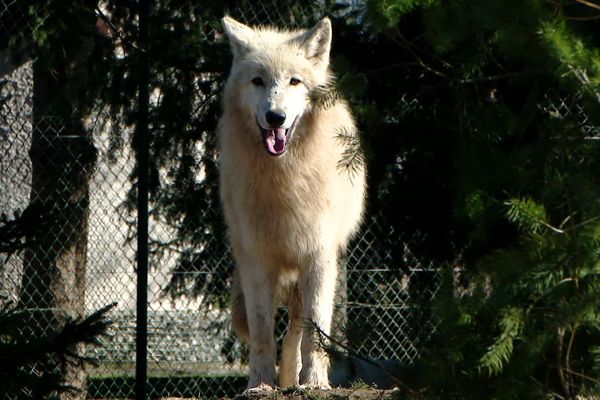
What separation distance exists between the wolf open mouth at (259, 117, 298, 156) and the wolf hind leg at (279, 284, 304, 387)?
0.96 metres

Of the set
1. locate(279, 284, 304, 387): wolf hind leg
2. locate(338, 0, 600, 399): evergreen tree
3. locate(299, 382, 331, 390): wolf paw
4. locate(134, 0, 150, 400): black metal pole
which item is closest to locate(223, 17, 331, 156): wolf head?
locate(134, 0, 150, 400): black metal pole

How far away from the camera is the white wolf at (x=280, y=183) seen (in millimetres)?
5770

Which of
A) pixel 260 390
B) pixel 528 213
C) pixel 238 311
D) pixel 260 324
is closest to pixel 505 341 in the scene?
pixel 528 213

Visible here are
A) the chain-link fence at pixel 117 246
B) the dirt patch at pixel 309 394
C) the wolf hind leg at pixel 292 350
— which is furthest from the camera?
the chain-link fence at pixel 117 246

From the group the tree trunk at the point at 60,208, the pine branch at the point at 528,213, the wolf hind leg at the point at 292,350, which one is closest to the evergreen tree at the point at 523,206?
the pine branch at the point at 528,213

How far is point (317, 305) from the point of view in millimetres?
5781

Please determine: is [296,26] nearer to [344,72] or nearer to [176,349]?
[176,349]

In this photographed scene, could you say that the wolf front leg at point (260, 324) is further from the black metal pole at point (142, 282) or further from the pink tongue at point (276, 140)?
the black metal pole at point (142, 282)

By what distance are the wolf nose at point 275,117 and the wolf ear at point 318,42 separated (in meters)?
0.50

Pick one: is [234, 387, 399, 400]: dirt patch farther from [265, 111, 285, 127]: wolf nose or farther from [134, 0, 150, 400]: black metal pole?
[265, 111, 285, 127]: wolf nose

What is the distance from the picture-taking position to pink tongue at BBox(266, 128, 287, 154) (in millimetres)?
5754

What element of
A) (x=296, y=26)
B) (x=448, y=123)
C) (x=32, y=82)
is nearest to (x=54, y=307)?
(x=32, y=82)

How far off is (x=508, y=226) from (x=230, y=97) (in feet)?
6.28

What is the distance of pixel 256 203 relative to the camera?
5.92 m
